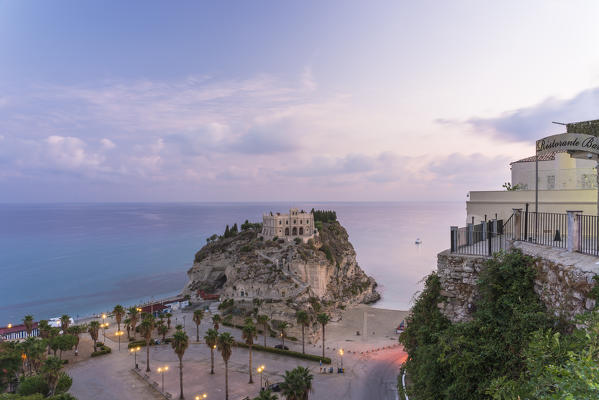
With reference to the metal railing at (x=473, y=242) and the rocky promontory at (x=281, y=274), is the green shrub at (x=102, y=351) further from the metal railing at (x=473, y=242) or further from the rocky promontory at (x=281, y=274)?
the metal railing at (x=473, y=242)

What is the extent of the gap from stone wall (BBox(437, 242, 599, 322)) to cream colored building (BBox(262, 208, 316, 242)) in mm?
60048

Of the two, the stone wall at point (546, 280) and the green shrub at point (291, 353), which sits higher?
the stone wall at point (546, 280)

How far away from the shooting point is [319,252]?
230ft

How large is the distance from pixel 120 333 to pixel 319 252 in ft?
130

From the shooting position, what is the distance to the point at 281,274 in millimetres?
60969

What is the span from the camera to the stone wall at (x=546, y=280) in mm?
7738

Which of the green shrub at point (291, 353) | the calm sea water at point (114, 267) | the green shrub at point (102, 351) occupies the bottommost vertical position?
the calm sea water at point (114, 267)

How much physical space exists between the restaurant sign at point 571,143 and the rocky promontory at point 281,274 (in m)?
49.9

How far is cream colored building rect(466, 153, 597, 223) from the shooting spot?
52.3ft

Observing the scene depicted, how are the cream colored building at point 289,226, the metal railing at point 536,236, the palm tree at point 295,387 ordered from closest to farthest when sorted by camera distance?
the metal railing at point 536,236 → the palm tree at point 295,387 → the cream colored building at point 289,226

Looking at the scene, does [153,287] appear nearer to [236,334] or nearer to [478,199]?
[236,334]

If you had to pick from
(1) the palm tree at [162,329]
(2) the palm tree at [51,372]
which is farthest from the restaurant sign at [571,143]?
(1) the palm tree at [162,329]

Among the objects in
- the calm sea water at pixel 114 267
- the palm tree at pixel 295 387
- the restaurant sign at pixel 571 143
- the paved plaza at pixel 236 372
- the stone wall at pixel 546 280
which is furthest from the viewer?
the calm sea water at pixel 114 267

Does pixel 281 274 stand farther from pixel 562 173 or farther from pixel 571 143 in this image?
pixel 571 143
